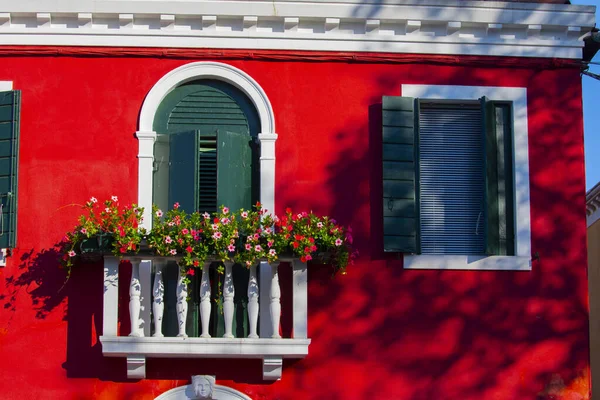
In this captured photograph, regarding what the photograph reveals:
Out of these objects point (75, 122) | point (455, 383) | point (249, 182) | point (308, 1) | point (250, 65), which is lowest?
point (455, 383)

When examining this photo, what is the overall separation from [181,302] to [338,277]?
1483mm

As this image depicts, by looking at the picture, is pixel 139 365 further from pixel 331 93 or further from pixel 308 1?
pixel 308 1

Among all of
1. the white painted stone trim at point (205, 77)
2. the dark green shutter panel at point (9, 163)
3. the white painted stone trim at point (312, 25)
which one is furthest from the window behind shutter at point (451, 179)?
the dark green shutter panel at point (9, 163)

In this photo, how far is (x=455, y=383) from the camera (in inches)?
343

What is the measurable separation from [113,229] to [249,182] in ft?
4.55

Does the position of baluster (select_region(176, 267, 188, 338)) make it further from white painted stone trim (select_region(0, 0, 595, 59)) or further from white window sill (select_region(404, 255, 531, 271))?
white painted stone trim (select_region(0, 0, 595, 59))

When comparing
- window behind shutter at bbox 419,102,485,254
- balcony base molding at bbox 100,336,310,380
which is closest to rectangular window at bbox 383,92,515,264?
window behind shutter at bbox 419,102,485,254

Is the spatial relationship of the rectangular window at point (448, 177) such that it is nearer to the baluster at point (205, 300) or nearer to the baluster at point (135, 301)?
the baluster at point (205, 300)

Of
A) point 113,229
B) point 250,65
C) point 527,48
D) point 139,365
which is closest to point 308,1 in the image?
point 250,65

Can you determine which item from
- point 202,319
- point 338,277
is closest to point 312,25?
point 338,277

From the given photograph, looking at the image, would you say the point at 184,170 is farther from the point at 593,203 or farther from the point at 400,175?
the point at 593,203

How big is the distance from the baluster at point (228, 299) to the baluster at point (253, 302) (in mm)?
157

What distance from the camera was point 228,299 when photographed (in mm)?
8344

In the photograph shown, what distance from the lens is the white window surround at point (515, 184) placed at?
885cm
